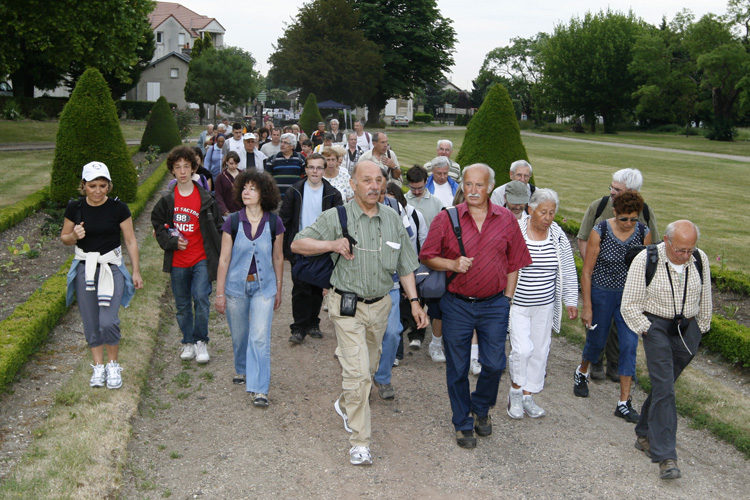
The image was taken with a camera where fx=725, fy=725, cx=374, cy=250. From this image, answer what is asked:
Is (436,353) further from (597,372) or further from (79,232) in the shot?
(79,232)

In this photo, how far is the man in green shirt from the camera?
5152mm

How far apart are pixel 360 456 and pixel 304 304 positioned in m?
3.11

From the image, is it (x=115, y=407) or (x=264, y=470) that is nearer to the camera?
(x=264, y=470)

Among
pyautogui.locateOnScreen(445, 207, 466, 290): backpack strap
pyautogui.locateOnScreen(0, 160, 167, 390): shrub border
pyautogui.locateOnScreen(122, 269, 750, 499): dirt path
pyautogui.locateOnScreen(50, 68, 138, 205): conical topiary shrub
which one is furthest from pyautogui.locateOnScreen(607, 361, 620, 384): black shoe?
pyautogui.locateOnScreen(50, 68, 138, 205): conical topiary shrub

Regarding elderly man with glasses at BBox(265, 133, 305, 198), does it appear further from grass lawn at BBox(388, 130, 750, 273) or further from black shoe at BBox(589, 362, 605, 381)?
grass lawn at BBox(388, 130, 750, 273)

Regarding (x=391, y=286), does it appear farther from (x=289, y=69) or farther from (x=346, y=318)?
(x=289, y=69)

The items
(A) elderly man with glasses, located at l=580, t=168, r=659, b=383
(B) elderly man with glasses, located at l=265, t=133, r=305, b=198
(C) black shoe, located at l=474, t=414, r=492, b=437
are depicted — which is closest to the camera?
(C) black shoe, located at l=474, t=414, r=492, b=437

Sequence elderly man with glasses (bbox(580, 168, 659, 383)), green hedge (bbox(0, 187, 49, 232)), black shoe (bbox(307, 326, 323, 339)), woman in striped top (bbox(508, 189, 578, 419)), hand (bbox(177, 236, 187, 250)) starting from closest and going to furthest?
woman in striped top (bbox(508, 189, 578, 419)), elderly man with glasses (bbox(580, 168, 659, 383)), hand (bbox(177, 236, 187, 250)), black shoe (bbox(307, 326, 323, 339)), green hedge (bbox(0, 187, 49, 232))

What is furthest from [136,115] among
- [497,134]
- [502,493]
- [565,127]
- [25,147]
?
[502,493]

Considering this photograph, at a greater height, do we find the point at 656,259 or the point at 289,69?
the point at 289,69

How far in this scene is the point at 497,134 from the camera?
13352mm

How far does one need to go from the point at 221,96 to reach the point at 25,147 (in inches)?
1372

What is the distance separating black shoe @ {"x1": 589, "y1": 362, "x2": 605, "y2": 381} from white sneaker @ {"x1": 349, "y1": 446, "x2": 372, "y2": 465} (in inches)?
118

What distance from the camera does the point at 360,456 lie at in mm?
5113
